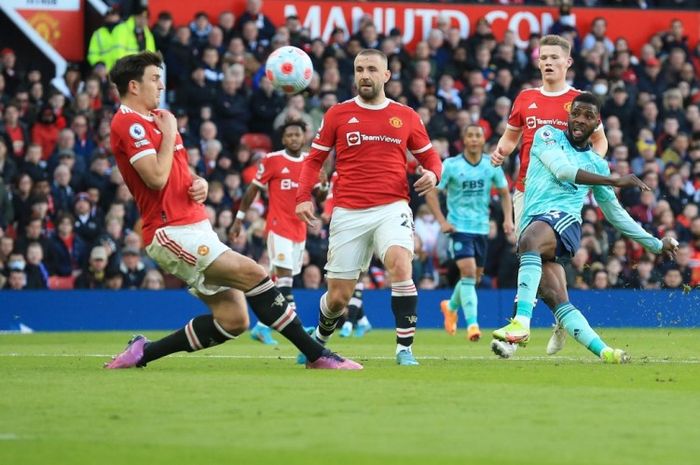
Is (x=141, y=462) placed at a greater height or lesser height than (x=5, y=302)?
greater

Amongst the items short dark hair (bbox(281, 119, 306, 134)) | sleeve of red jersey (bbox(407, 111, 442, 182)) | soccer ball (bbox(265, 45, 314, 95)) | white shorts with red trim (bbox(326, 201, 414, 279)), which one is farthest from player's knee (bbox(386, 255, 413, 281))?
short dark hair (bbox(281, 119, 306, 134))

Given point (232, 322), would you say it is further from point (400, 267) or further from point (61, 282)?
point (61, 282)

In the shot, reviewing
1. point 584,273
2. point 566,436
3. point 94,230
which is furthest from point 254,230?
point 566,436

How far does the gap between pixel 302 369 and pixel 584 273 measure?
12.7 m

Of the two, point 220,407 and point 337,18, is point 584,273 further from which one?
point 220,407

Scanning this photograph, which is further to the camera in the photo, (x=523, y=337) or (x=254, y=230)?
(x=254, y=230)

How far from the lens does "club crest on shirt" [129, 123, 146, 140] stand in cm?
1023

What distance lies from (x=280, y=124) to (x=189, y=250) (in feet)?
41.1

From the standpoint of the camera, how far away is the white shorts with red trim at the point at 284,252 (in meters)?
17.8

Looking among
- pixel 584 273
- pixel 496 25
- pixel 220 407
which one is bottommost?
pixel 584 273

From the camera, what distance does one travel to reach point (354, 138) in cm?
1163

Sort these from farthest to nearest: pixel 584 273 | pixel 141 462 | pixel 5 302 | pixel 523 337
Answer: pixel 584 273
pixel 5 302
pixel 523 337
pixel 141 462

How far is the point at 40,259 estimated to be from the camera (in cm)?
1997

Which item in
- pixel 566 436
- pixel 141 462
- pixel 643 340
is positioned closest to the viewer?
pixel 141 462
